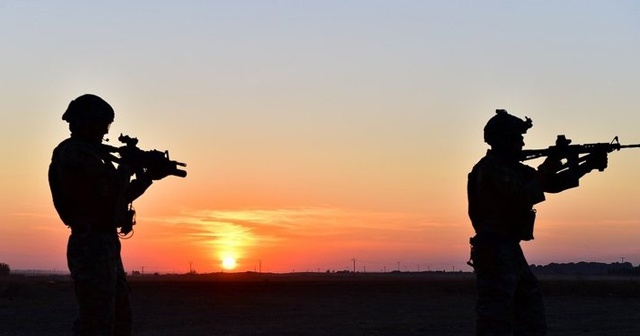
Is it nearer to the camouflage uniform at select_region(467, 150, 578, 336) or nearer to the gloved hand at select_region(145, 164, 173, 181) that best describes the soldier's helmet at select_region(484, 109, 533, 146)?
the camouflage uniform at select_region(467, 150, 578, 336)

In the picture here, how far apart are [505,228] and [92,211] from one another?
4.62 meters

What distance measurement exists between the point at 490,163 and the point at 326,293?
30.0m

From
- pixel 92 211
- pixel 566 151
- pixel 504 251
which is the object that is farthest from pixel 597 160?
pixel 92 211

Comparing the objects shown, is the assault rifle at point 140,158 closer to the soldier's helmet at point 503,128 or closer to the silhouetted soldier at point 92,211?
the silhouetted soldier at point 92,211

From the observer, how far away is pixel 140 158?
915cm

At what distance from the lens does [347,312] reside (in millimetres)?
26812

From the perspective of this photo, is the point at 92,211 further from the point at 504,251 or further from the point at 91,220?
the point at 504,251

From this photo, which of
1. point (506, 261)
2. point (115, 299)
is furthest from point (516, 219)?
point (115, 299)

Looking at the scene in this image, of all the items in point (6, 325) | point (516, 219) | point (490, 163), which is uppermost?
point (490, 163)

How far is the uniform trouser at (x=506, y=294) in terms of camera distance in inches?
386

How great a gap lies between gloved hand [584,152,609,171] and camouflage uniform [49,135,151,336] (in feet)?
18.6

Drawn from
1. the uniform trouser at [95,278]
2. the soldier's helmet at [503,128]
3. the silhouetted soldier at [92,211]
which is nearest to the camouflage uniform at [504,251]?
the soldier's helmet at [503,128]

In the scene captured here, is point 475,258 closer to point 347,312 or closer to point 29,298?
point 347,312

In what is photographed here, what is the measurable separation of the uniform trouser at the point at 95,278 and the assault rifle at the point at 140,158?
0.78 metres
